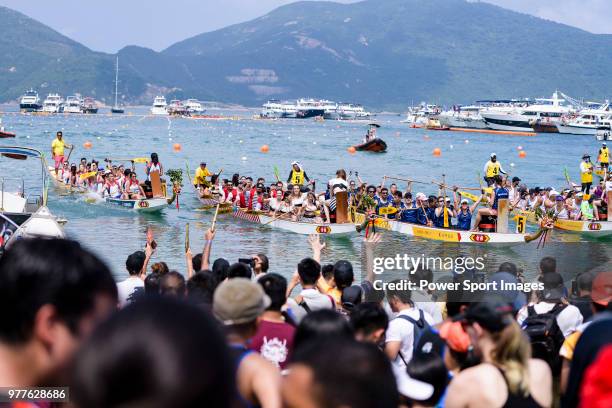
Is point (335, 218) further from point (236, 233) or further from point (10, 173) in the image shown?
point (10, 173)

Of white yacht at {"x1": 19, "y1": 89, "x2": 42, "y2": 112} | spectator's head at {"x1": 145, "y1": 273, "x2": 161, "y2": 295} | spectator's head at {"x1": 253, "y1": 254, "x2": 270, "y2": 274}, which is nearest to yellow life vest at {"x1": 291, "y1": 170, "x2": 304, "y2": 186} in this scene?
spectator's head at {"x1": 253, "y1": 254, "x2": 270, "y2": 274}

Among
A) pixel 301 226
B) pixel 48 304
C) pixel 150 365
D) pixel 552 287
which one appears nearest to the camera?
pixel 150 365

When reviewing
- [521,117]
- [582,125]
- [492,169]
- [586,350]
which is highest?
[521,117]

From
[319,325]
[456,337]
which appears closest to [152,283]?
[319,325]

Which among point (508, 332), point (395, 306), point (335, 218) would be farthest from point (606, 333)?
point (335, 218)

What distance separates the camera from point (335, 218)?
19.6m

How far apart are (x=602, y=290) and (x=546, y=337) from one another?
1.47 meters

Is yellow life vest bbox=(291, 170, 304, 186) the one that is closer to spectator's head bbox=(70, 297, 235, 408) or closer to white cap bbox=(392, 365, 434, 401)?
white cap bbox=(392, 365, 434, 401)

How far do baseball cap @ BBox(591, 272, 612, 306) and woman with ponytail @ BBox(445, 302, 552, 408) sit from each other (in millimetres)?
1212

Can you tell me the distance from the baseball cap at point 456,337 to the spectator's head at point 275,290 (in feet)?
3.54

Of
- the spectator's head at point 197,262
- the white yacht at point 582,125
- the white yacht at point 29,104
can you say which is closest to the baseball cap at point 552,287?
the spectator's head at point 197,262

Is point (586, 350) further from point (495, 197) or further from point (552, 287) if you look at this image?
point (495, 197)

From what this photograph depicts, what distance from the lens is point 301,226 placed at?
1984cm

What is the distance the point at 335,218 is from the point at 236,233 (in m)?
2.96
